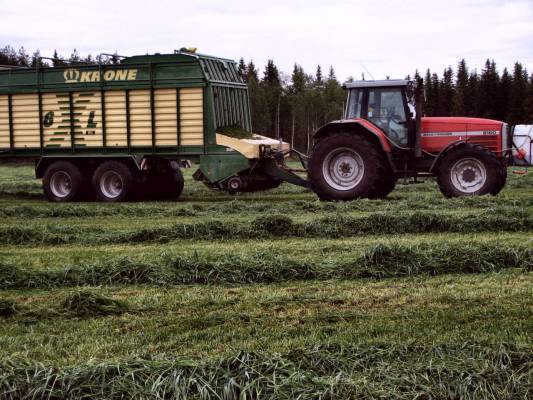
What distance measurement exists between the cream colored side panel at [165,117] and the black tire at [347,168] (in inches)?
146

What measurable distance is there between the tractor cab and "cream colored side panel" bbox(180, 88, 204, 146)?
366cm

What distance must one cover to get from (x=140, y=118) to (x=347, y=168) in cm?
529

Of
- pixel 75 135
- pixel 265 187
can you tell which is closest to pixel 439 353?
pixel 265 187

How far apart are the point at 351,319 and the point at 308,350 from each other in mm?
1487

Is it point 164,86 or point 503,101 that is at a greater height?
point 503,101

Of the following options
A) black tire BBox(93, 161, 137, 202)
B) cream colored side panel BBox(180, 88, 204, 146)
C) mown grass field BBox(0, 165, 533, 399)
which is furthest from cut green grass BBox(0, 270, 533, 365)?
black tire BBox(93, 161, 137, 202)

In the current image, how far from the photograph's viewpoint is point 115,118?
19.1 meters

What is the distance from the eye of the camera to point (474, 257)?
27.3 feet

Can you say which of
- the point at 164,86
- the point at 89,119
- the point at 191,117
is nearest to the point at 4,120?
the point at 89,119

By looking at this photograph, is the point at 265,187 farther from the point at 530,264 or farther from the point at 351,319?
the point at 351,319

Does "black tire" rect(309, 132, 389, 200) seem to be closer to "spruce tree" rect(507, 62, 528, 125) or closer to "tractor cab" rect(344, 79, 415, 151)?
"tractor cab" rect(344, 79, 415, 151)

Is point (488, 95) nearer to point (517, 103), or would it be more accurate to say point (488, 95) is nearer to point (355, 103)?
point (517, 103)

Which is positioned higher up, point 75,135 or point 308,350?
point 75,135

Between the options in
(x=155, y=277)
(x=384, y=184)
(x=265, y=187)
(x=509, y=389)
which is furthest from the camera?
(x=265, y=187)
